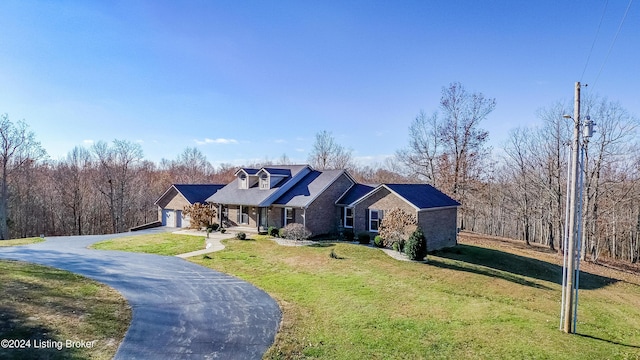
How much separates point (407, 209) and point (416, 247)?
14.5ft

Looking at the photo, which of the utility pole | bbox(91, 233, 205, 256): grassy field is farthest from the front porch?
the utility pole

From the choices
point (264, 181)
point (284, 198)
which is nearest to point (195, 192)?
point (264, 181)

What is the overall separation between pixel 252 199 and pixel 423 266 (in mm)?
15278

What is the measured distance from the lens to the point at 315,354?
8742mm

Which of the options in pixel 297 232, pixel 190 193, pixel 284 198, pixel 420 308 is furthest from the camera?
pixel 190 193

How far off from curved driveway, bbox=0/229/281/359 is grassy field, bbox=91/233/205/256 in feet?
6.09

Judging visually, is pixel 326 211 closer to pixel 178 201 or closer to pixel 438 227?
pixel 438 227

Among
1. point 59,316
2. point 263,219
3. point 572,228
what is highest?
point 572,228

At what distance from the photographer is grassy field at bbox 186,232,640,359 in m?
9.17

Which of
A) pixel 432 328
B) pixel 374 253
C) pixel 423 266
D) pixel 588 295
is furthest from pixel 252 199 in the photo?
pixel 588 295

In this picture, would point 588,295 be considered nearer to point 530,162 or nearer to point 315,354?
point 315,354

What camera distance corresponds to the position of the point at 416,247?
1950 cm

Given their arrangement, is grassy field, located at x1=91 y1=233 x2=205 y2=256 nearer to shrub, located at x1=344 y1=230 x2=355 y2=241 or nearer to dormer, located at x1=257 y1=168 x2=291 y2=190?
dormer, located at x1=257 y1=168 x2=291 y2=190

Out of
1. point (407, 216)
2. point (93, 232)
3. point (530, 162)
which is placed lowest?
point (93, 232)
